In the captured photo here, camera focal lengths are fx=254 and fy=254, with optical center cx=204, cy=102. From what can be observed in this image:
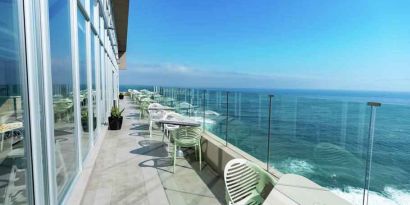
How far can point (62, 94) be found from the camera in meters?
2.35

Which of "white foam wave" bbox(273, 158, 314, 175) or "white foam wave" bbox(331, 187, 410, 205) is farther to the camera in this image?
"white foam wave" bbox(273, 158, 314, 175)

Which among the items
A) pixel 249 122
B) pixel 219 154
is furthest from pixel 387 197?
pixel 219 154

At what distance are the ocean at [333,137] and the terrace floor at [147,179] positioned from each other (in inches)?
29.6

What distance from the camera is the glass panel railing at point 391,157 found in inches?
77.9

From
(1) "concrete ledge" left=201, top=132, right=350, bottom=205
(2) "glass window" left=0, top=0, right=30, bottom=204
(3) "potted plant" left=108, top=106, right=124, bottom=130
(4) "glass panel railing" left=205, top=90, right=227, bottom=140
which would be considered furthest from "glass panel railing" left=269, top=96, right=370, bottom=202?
(3) "potted plant" left=108, top=106, right=124, bottom=130

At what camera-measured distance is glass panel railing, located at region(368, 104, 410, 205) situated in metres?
1.98

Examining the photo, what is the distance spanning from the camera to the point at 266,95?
126 inches

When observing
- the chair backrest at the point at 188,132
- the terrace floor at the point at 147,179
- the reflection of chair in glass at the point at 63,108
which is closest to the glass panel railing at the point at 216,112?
the chair backrest at the point at 188,132

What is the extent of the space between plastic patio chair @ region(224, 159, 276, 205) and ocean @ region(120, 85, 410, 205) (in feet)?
2.45

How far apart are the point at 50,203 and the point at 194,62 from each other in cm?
3721

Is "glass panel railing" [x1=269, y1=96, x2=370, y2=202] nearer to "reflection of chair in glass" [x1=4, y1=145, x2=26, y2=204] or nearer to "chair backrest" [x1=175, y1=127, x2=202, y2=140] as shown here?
"chair backrest" [x1=175, y1=127, x2=202, y2=140]

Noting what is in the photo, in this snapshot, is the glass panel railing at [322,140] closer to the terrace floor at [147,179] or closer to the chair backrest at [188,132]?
the terrace floor at [147,179]

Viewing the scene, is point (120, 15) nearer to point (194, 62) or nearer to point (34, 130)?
point (34, 130)

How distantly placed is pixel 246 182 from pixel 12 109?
172 centimetres
